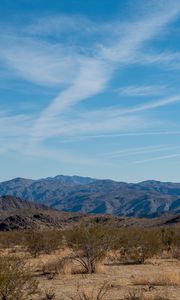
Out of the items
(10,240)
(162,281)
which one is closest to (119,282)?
(162,281)

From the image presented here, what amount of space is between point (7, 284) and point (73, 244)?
1356cm

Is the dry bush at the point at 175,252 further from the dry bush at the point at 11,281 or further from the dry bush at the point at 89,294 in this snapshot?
the dry bush at the point at 11,281

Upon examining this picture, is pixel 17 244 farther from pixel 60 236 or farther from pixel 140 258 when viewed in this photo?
pixel 140 258

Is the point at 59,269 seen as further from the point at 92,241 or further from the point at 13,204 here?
the point at 13,204

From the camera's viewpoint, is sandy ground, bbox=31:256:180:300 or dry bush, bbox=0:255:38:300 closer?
dry bush, bbox=0:255:38:300

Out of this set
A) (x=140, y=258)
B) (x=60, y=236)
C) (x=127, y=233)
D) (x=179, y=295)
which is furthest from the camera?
(x=60, y=236)

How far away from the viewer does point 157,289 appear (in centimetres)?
1803

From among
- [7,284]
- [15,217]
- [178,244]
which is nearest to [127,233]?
[178,244]

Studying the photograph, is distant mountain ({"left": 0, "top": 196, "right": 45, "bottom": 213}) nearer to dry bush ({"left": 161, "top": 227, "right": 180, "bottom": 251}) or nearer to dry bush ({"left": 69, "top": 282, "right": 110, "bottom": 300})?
dry bush ({"left": 161, "top": 227, "right": 180, "bottom": 251})

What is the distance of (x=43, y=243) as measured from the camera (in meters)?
36.9

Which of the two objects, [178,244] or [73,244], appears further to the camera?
[178,244]

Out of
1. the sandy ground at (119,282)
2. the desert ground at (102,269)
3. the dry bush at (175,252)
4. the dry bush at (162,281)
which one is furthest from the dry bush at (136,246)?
the dry bush at (162,281)

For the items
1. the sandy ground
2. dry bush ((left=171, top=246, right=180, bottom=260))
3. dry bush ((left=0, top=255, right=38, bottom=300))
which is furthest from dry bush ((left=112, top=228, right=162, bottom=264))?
dry bush ((left=0, top=255, right=38, bottom=300))

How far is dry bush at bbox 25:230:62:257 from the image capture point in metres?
36.6
